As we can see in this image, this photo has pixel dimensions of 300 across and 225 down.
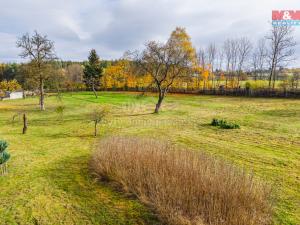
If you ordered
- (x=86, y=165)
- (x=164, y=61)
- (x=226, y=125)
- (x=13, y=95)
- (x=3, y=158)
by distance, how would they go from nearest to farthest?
1. (x=3, y=158)
2. (x=86, y=165)
3. (x=226, y=125)
4. (x=164, y=61)
5. (x=13, y=95)

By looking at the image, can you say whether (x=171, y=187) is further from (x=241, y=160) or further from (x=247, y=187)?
(x=241, y=160)

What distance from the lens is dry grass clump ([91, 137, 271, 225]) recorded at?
438cm

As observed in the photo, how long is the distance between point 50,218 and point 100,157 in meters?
2.68

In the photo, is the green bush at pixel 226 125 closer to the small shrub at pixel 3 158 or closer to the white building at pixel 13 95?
the small shrub at pixel 3 158

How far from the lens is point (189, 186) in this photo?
5012mm

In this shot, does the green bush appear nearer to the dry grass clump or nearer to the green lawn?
the green lawn

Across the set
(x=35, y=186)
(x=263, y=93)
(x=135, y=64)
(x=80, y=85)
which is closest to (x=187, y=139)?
(x=35, y=186)

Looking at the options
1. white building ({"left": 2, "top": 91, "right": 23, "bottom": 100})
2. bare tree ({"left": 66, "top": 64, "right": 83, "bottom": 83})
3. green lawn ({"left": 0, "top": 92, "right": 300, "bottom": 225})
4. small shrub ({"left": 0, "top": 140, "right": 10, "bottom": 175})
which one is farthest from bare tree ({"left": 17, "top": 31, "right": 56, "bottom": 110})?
bare tree ({"left": 66, "top": 64, "right": 83, "bottom": 83})

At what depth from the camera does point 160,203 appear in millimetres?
5012

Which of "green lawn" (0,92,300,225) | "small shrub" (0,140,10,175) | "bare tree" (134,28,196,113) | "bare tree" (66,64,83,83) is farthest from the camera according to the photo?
"bare tree" (66,64,83,83)

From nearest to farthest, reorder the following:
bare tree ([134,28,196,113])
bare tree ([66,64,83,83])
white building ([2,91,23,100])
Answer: bare tree ([134,28,196,113]), white building ([2,91,23,100]), bare tree ([66,64,83,83])

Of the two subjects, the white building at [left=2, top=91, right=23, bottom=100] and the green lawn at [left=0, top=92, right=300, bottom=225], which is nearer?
the green lawn at [left=0, top=92, right=300, bottom=225]

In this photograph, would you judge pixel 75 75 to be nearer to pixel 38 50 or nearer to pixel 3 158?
pixel 38 50

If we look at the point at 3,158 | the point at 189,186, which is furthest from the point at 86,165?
the point at 189,186
